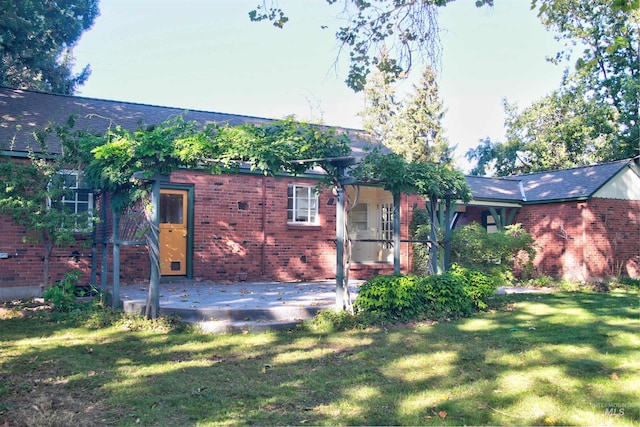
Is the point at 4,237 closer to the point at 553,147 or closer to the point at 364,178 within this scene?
the point at 364,178

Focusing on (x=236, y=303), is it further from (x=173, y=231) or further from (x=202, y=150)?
(x=173, y=231)

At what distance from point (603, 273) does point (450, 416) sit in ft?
43.5

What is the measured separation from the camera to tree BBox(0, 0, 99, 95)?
48.8 feet

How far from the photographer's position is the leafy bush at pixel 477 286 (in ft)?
29.6

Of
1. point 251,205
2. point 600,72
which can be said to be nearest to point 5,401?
point 251,205

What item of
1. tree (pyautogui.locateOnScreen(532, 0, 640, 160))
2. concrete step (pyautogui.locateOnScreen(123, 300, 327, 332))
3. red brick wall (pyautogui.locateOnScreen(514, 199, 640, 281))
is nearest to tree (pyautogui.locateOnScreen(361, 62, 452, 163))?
tree (pyautogui.locateOnScreen(532, 0, 640, 160))

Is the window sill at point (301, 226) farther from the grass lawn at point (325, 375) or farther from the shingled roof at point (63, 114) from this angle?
the grass lawn at point (325, 375)

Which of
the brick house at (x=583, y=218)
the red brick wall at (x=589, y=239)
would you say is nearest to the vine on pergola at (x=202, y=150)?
the brick house at (x=583, y=218)

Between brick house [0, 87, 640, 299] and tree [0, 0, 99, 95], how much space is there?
3.82 meters

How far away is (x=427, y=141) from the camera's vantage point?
1315 inches

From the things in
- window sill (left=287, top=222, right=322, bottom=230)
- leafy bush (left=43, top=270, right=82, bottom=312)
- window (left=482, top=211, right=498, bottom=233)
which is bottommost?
leafy bush (left=43, top=270, right=82, bottom=312)

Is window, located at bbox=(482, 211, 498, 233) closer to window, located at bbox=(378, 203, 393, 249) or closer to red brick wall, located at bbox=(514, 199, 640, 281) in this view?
red brick wall, located at bbox=(514, 199, 640, 281)

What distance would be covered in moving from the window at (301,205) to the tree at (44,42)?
8.45 meters

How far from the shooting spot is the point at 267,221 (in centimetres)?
1270
